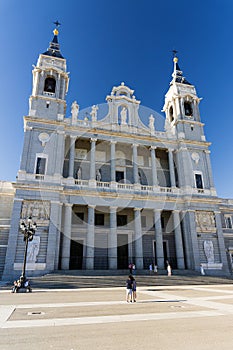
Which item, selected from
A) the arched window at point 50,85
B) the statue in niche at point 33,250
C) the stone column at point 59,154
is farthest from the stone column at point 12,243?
the arched window at point 50,85

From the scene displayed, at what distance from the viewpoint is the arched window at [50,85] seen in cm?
3040

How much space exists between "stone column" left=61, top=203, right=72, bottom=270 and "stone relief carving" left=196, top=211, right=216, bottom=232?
48.5ft

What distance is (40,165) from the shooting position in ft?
84.7

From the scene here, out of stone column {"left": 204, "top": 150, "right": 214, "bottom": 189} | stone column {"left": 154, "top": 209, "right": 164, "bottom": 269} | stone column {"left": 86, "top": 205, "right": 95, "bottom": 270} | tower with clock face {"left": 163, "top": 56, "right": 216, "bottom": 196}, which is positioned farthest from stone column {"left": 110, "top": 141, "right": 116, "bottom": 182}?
stone column {"left": 204, "top": 150, "right": 214, "bottom": 189}

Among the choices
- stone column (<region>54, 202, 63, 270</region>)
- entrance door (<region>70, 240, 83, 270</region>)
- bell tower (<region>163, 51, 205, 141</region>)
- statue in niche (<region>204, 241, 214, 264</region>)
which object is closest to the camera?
stone column (<region>54, 202, 63, 270</region>)

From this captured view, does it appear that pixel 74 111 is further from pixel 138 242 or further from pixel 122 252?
pixel 122 252

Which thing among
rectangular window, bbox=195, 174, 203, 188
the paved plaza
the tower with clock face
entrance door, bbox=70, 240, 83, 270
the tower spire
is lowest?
the paved plaza

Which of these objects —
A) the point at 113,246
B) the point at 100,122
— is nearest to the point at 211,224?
the point at 113,246

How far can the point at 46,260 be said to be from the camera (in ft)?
72.8

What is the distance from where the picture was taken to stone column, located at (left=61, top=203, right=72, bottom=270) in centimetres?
2283

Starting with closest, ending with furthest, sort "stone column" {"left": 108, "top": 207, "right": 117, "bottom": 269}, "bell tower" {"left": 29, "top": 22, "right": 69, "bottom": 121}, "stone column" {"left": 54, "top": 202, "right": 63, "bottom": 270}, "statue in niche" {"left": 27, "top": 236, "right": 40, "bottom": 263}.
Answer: "statue in niche" {"left": 27, "top": 236, "right": 40, "bottom": 263} → "stone column" {"left": 54, "top": 202, "right": 63, "bottom": 270} → "stone column" {"left": 108, "top": 207, "right": 117, "bottom": 269} → "bell tower" {"left": 29, "top": 22, "right": 69, "bottom": 121}

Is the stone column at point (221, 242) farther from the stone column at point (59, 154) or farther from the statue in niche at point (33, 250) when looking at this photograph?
the statue in niche at point (33, 250)

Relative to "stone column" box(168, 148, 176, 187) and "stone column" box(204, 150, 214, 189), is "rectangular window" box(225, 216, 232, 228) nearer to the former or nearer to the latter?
"stone column" box(204, 150, 214, 189)

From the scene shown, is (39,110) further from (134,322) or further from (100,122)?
(134,322)
